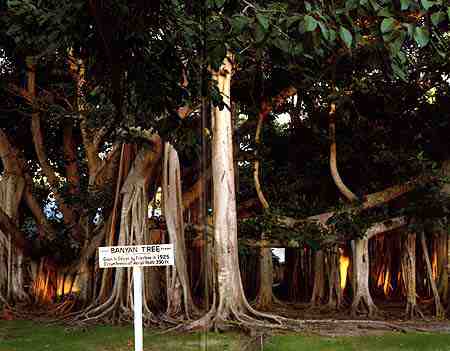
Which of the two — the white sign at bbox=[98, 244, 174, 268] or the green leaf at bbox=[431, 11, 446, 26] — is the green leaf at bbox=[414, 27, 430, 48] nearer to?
the green leaf at bbox=[431, 11, 446, 26]

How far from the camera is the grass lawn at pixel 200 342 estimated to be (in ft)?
21.2

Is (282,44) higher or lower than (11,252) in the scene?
higher

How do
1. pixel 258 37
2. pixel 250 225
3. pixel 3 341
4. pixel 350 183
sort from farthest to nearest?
pixel 350 183 → pixel 250 225 → pixel 3 341 → pixel 258 37

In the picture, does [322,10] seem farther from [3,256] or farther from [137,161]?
[3,256]

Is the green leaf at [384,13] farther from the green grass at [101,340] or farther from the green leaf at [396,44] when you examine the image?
the green grass at [101,340]

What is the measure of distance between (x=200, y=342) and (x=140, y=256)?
2.73 meters

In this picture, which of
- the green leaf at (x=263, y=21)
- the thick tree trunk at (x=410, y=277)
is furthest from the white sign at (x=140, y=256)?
the thick tree trunk at (x=410, y=277)

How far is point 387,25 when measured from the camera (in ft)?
9.10

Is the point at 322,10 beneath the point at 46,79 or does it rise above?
beneath

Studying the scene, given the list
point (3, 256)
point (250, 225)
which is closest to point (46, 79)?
point (3, 256)

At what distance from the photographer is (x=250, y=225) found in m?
9.33

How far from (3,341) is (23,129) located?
5.25 metres

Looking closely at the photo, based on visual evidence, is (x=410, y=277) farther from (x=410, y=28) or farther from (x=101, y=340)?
(x=410, y=28)

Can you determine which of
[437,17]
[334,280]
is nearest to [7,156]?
[334,280]
